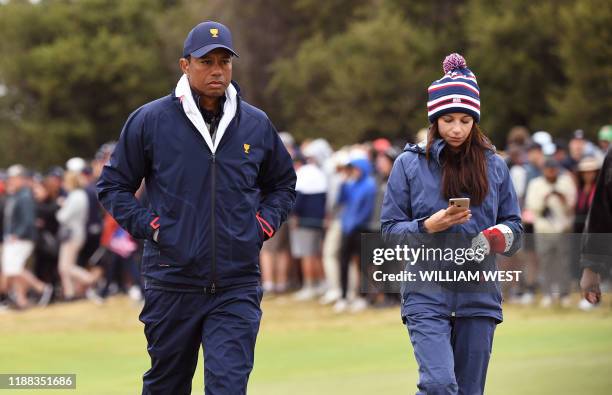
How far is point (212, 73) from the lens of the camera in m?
6.71

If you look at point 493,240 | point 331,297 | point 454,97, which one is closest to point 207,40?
point 454,97

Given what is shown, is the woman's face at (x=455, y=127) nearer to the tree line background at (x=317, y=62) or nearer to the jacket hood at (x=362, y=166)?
the jacket hood at (x=362, y=166)

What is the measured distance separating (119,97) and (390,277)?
5724cm

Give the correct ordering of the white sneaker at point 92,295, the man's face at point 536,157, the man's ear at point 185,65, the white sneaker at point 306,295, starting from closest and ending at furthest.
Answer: the man's ear at point 185,65 → the man's face at point 536,157 → the white sneaker at point 306,295 → the white sneaker at point 92,295

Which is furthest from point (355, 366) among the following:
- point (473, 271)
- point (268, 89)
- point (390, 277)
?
point (268, 89)

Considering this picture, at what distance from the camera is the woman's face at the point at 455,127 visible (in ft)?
21.8

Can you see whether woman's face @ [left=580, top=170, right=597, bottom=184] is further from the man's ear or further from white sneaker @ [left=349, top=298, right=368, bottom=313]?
the man's ear

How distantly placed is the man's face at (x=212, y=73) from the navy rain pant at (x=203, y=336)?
1.13 meters

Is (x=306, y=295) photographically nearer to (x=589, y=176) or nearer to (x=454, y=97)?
(x=589, y=176)

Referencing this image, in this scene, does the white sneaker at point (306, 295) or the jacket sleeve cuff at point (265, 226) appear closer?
the jacket sleeve cuff at point (265, 226)

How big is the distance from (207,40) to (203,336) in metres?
1.64

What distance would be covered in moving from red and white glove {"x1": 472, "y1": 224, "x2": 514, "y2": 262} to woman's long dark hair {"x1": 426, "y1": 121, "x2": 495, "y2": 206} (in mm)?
186

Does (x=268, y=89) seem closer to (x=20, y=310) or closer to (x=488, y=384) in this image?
(x=20, y=310)

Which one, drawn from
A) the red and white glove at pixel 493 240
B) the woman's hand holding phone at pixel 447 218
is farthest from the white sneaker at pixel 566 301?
the woman's hand holding phone at pixel 447 218
